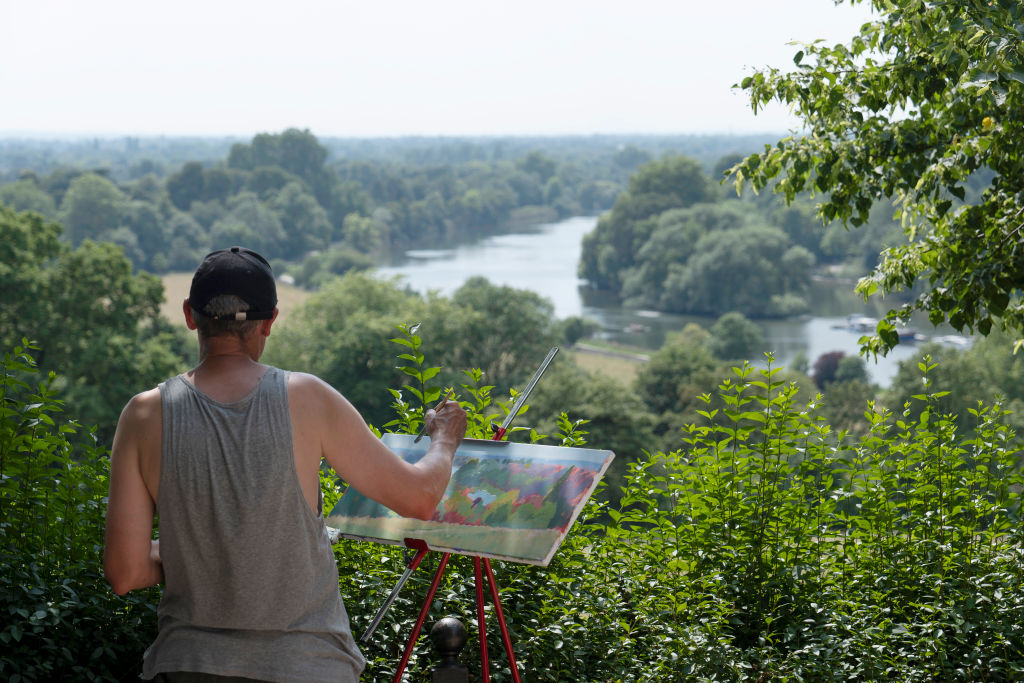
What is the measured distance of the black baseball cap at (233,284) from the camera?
1.93 metres

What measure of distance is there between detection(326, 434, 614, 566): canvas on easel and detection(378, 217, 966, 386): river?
55.1 meters

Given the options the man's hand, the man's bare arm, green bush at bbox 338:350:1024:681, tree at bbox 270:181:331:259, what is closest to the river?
tree at bbox 270:181:331:259

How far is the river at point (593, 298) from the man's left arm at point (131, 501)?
5600 centimetres

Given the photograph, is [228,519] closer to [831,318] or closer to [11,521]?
[11,521]

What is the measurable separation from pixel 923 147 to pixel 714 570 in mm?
2558

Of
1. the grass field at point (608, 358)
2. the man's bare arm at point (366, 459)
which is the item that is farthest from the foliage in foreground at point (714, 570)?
the grass field at point (608, 358)

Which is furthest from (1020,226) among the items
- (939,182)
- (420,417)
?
(420,417)

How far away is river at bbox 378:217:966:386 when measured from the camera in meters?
79.1

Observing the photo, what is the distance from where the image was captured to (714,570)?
4.25 meters

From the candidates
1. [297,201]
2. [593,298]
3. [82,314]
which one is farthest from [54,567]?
[297,201]

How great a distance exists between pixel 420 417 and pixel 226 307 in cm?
222

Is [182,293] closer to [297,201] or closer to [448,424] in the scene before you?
[297,201]

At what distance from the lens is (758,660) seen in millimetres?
3918

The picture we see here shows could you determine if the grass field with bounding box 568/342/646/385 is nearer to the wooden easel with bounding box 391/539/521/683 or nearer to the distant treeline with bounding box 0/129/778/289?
the distant treeline with bounding box 0/129/778/289
